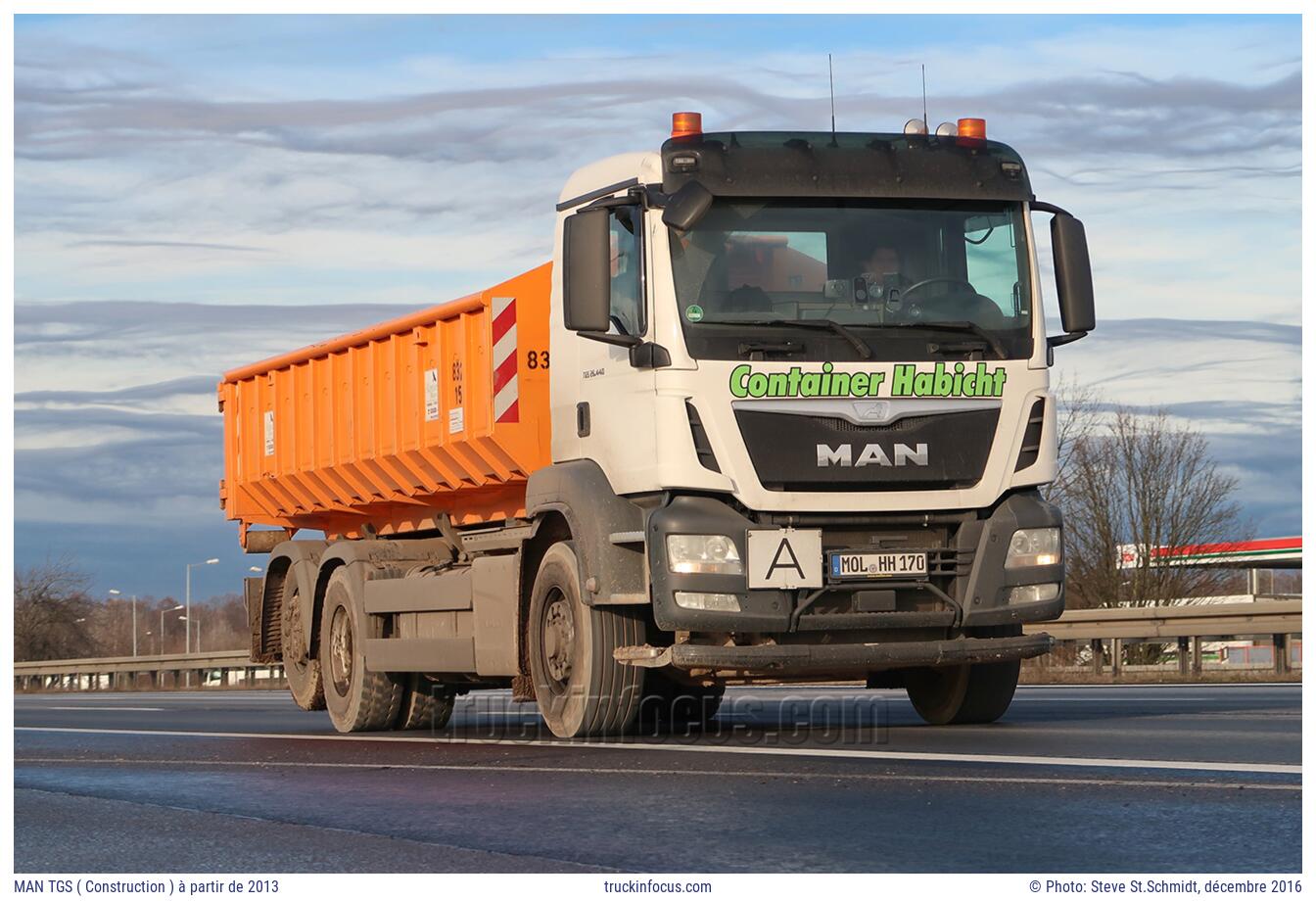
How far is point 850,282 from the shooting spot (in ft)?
36.9

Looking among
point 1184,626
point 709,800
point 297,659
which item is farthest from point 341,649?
point 1184,626

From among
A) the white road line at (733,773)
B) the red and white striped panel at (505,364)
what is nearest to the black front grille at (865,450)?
the white road line at (733,773)

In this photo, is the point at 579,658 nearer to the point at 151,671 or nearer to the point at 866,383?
the point at 866,383

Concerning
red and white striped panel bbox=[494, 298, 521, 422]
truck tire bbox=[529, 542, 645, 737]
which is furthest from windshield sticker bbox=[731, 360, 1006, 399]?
red and white striped panel bbox=[494, 298, 521, 422]

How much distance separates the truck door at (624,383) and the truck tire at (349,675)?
3.94m

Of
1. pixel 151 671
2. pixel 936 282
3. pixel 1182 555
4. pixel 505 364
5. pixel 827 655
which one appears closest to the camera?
pixel 827 655

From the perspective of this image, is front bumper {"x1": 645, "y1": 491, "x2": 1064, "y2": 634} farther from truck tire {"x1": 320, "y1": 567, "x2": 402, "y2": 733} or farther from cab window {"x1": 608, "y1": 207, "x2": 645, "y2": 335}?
truck tire {"x1": 320, "y1": 567, "x2": 402, "y2": 733}

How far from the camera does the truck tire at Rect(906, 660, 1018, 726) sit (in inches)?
482

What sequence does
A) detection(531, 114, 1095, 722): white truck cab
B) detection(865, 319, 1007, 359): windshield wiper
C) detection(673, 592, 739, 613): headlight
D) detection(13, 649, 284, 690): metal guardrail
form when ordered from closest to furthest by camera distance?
1. detection(673, 592, 739, 613): headlight
2. detection(531, 114, 1095, 722): white truck cab
3. detection(865, 319, 1007, 359): windshield wiper
4. detection(13, 649, 284, 690): metal guardrail

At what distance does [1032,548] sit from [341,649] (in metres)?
6.25

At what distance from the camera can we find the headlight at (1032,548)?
1119cm

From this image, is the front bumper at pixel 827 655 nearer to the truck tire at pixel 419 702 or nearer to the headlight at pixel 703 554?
the headlight at pixel 703 554

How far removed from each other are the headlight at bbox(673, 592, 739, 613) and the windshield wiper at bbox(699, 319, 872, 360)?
1455 millimetres

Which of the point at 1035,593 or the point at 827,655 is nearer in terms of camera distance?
the point at 827,655
